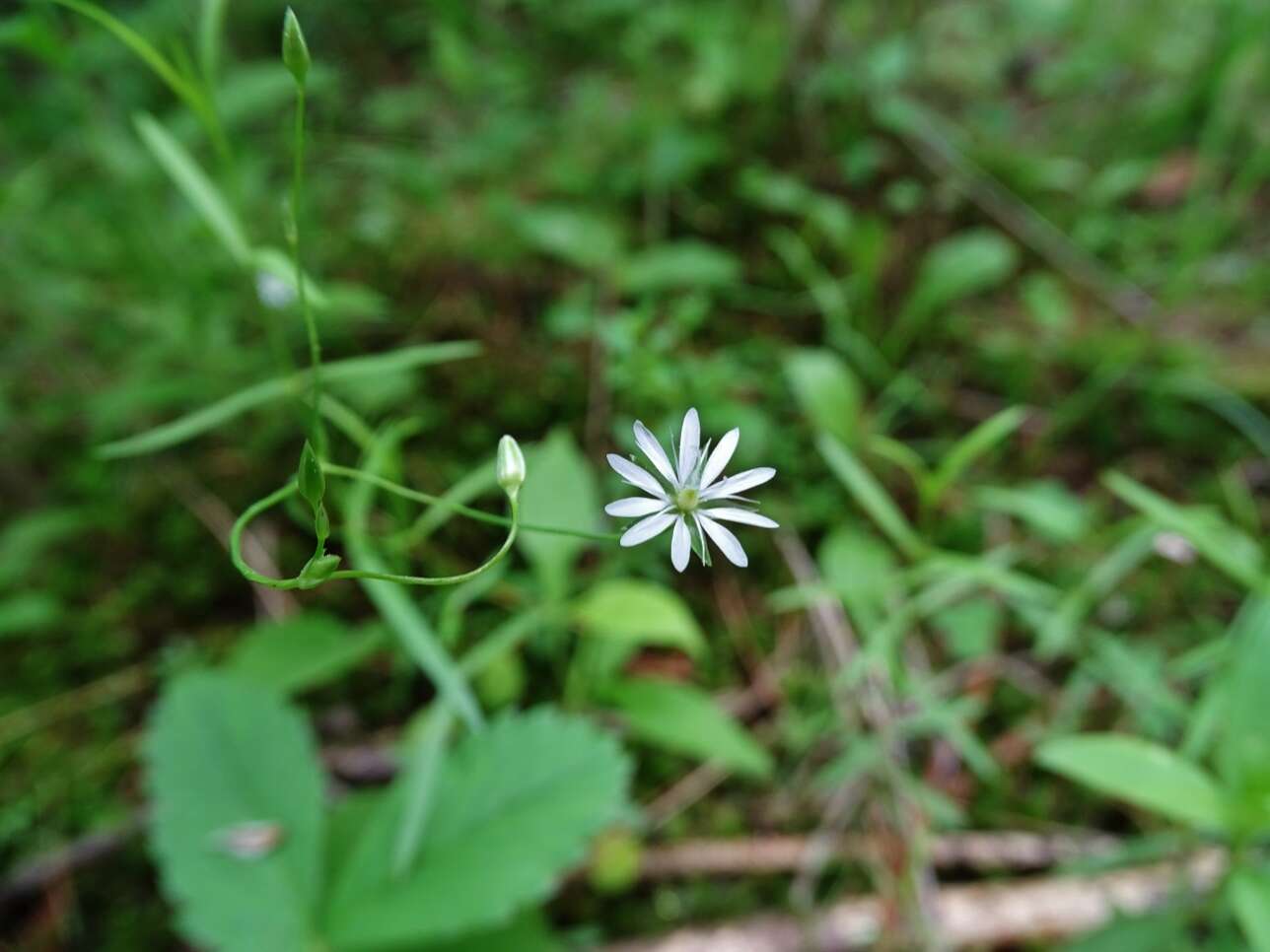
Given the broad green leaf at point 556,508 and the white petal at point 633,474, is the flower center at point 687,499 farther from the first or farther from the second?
the broad green leaf at point 556,508

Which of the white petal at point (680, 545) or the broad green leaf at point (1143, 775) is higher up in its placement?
the white petal at point (680, 545)

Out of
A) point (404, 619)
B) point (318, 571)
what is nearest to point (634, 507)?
point (318, 571)

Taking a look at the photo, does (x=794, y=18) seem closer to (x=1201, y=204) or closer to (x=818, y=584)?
(x=1201, y=204)

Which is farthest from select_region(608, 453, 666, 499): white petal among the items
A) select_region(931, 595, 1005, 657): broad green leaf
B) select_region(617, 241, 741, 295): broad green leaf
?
select_region(617, 241, 741, 295): broad green leaf

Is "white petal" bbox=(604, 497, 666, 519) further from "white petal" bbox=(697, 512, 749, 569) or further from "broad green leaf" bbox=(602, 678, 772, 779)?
"broad green leaf" bbox=(602, 678, 772, 779)

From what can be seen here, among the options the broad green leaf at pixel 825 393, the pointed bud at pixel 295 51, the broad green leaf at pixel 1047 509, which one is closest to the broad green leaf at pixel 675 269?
the broad green leaf at pixel 825 393

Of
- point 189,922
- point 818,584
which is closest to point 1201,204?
point 818,584

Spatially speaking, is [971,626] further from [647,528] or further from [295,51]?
[295,51]
